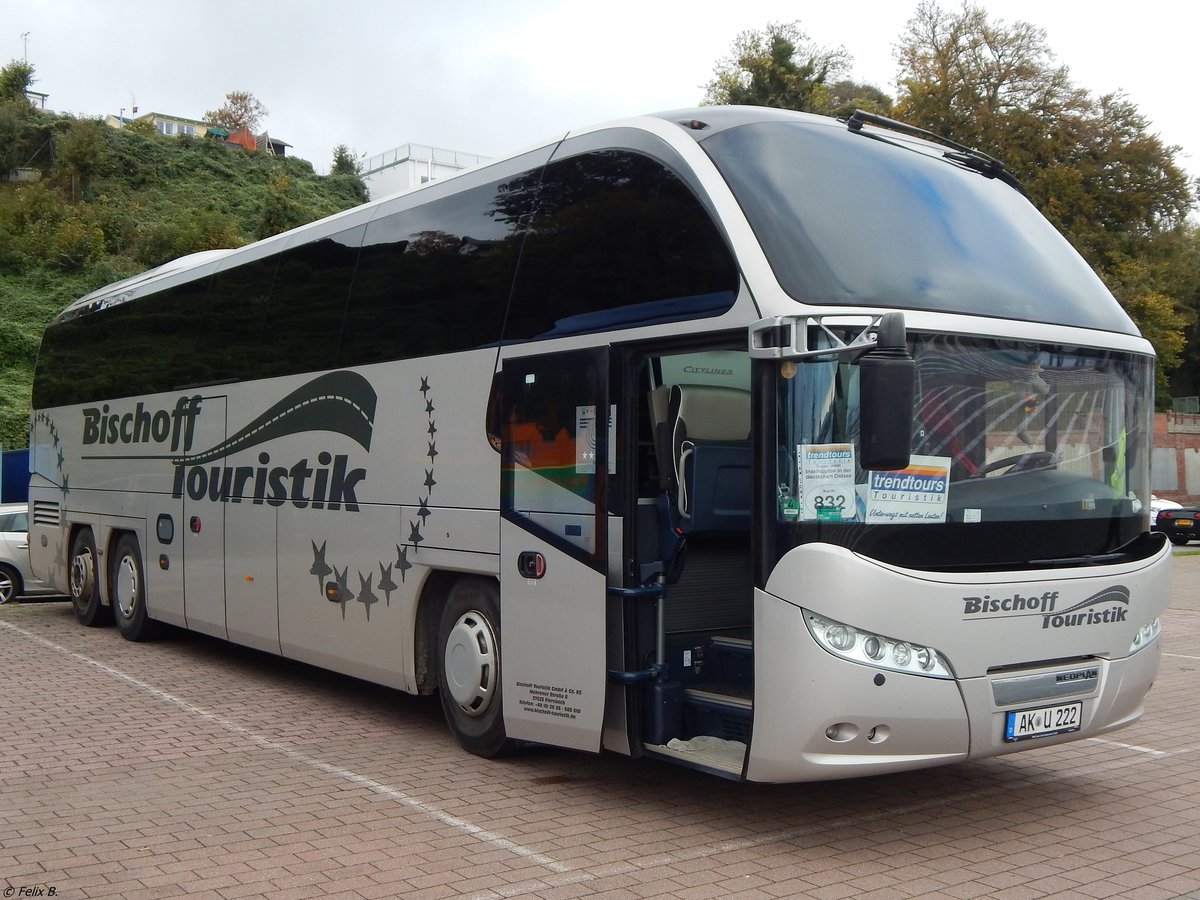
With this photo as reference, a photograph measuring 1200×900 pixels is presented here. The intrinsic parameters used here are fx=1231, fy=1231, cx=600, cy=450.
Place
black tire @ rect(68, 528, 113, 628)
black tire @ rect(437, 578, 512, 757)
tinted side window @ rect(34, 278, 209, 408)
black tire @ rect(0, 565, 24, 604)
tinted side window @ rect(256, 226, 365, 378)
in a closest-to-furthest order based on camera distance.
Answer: black tire @ rect(437, 578, 512, 757) → tinted side window @ rect(256, 226, 365, 378) → tinted side window @ rect(34, 278, 209, 408) → black tire @ rect(68, 528, 113, 628) → black tire @ rect(0, 565, 24, 604)

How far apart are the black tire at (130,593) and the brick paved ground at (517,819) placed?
375 cm

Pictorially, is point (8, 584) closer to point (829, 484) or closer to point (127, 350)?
point (127, 350)

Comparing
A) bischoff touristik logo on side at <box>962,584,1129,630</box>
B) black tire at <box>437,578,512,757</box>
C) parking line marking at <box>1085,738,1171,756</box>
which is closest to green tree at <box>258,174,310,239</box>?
black tire at <box>437,578,512,757</box>

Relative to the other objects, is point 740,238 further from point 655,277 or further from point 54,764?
point 54,764

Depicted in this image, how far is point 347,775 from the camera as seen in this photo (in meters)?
7.64

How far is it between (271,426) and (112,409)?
437 centimetres

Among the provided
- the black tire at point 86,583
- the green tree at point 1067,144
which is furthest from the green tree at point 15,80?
the black tire at point 86,583

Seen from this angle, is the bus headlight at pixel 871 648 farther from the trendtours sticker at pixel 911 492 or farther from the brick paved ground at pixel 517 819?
the brick paved ground at pixel 517 819

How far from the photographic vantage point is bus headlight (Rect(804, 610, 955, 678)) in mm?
5641

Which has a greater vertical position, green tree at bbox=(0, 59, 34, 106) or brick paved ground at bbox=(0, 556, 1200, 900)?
green tree at bbox=(0, 59, 34, 106)

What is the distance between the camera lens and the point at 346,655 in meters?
9.32

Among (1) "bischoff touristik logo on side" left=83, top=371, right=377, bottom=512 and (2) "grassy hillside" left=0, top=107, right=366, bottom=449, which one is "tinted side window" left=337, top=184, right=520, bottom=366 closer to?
(1) "bischoff touristik logo on side" left=83, top=371, right=377, bottom=512

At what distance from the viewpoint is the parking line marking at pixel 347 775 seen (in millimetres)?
5992

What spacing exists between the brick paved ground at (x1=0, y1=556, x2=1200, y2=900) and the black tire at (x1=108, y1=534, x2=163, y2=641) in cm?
375
